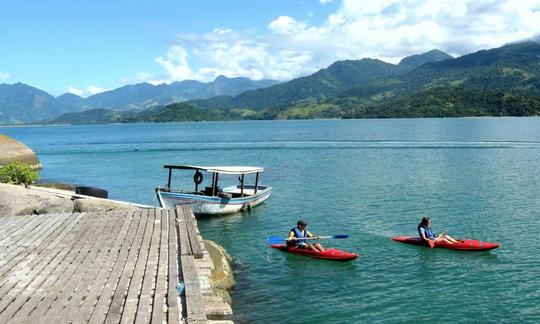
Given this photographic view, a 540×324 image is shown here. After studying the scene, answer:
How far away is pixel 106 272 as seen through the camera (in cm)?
1466

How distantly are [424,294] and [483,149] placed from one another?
8576 centimetres

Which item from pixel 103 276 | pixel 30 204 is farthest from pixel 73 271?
pixel 30 204

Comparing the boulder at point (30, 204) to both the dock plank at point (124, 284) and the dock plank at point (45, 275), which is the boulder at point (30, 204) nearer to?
the dock plank at point (45, 275)

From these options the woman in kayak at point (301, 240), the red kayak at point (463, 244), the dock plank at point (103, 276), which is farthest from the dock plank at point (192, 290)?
the red kayak at point (463, 244)

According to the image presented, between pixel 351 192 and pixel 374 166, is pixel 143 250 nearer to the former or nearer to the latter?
pixel 351 192

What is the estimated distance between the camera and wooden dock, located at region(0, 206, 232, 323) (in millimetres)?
11729

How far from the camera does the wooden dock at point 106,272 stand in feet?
38.5

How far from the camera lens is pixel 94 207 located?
28344mm

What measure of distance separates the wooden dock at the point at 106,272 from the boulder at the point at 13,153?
61219 mm

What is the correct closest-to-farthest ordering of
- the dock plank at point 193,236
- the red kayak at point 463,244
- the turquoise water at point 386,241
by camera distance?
the dock plank at point 193,236
the turquoise water at point 386,241
the red kayak at point 463,244

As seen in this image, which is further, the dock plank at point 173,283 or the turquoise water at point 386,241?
the turquoise water at point 386,241

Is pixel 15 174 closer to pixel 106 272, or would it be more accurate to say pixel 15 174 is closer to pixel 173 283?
pixel 106 272

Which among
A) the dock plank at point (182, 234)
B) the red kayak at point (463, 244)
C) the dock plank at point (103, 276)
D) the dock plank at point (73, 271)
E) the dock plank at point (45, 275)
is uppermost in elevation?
the dock plank at point (182, 234)

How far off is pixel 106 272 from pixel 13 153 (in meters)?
74.8
